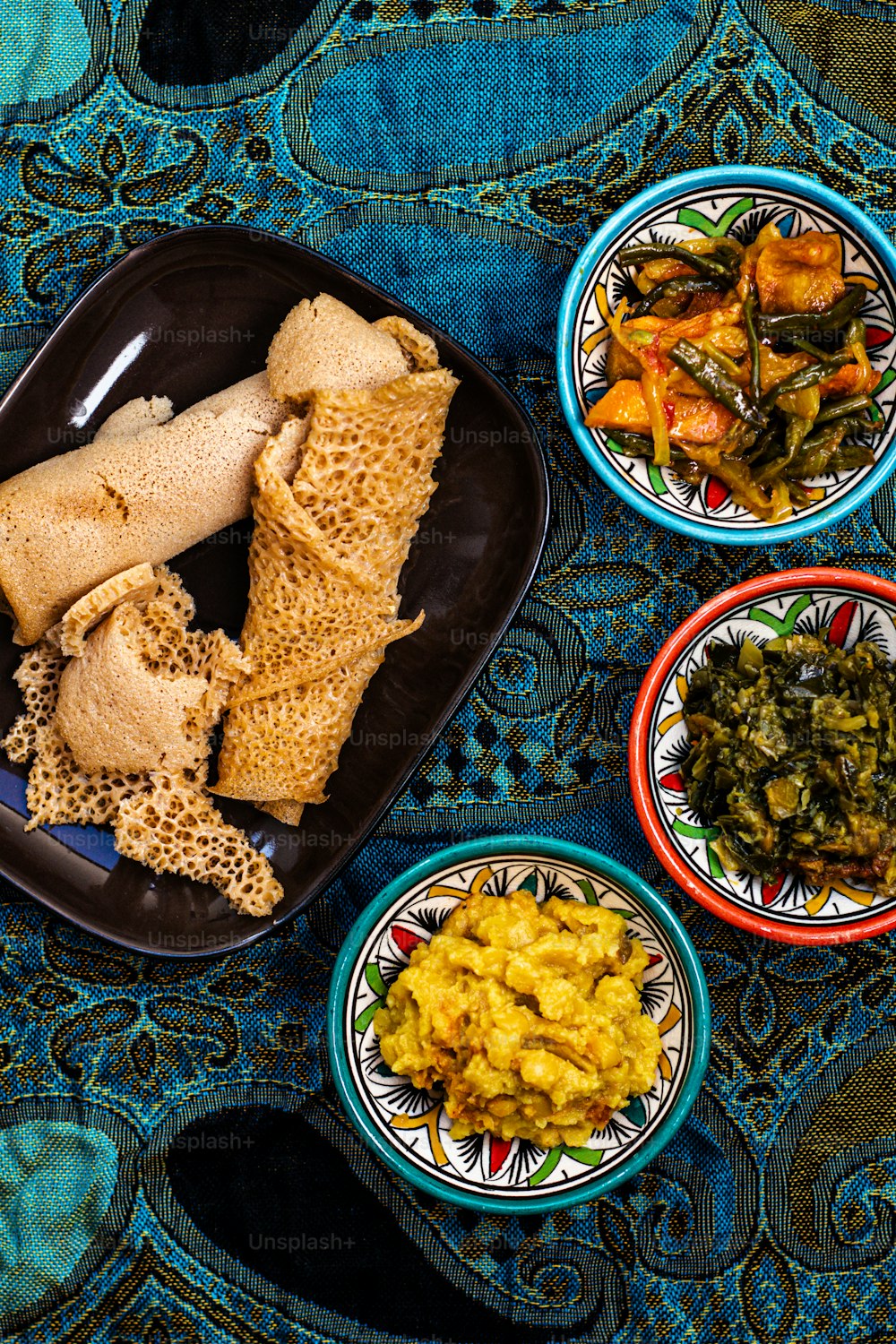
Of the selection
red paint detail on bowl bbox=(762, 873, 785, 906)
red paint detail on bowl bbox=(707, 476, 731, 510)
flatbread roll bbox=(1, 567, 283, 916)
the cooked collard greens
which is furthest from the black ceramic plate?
red paint detail on bowl bbox=(762, 873, 785, 906)

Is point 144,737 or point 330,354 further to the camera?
point 144,737

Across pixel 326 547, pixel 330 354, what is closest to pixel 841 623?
pixel 326 547

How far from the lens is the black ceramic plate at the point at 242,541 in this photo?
8.41 ft

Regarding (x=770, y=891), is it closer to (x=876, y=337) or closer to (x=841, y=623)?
(x=841, y=623)

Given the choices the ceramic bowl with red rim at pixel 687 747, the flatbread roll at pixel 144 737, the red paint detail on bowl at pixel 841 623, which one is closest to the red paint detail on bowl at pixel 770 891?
the ceramic bowl with red rim at pixel 687 747

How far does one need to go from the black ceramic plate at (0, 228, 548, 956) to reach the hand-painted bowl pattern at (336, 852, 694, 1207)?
26 centimetres

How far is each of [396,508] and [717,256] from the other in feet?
3.45

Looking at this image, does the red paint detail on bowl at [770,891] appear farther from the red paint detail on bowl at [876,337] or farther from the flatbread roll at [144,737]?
the red paint detail on bowl at [876,337]

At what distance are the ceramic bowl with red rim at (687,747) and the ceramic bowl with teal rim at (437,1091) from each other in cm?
16

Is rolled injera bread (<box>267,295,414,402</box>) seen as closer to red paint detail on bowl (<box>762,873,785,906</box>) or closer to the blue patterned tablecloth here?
the blue patterned tablecloth

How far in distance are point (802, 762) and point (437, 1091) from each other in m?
1.26

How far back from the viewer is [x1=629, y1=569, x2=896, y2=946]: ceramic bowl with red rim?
244 centimetres

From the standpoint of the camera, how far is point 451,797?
2.77 meters

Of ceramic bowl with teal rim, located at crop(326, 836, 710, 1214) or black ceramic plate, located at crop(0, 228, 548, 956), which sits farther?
black ceramic plate, located at crop(0, 228, 548, 956)
